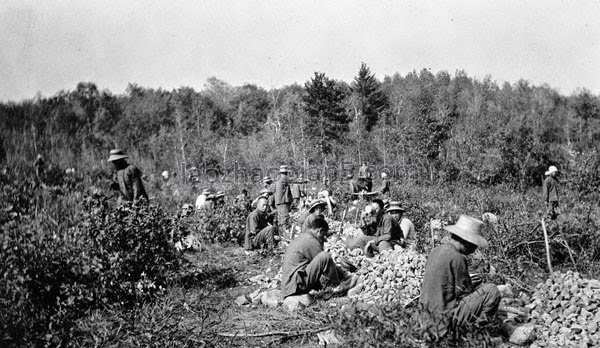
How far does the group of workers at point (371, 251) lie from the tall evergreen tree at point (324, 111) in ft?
82.2

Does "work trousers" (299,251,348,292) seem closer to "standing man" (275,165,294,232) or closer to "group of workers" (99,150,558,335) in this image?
"group of workers" (99,150,558,335)

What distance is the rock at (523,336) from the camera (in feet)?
14.8

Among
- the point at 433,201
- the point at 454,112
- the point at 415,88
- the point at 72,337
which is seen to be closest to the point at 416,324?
the point at 72,337

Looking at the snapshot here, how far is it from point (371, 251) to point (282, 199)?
371cm

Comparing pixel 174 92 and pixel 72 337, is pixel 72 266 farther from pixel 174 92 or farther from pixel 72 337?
pixel 174 92

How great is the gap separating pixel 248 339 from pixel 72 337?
1656 millimetres

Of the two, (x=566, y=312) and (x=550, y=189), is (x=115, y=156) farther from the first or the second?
(x=550, y=189)

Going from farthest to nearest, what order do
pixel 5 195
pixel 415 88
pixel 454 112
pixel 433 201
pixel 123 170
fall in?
pixel 415 88 < pixel 454 112 < pixel 433 201 < pixel 123 170 < pixel 5 195

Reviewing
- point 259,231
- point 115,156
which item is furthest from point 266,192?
point 115,156

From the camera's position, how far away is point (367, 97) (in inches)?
1666

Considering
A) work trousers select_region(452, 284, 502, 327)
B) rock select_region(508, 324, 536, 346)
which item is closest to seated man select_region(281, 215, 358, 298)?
work trousers select_region(452, 284, 502, 327)

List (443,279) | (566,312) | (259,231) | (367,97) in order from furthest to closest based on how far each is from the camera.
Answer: (367,97) → (259,231) → (566,312) → (443,279)

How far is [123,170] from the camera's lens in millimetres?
6938

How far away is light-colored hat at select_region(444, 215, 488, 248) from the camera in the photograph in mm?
4348
